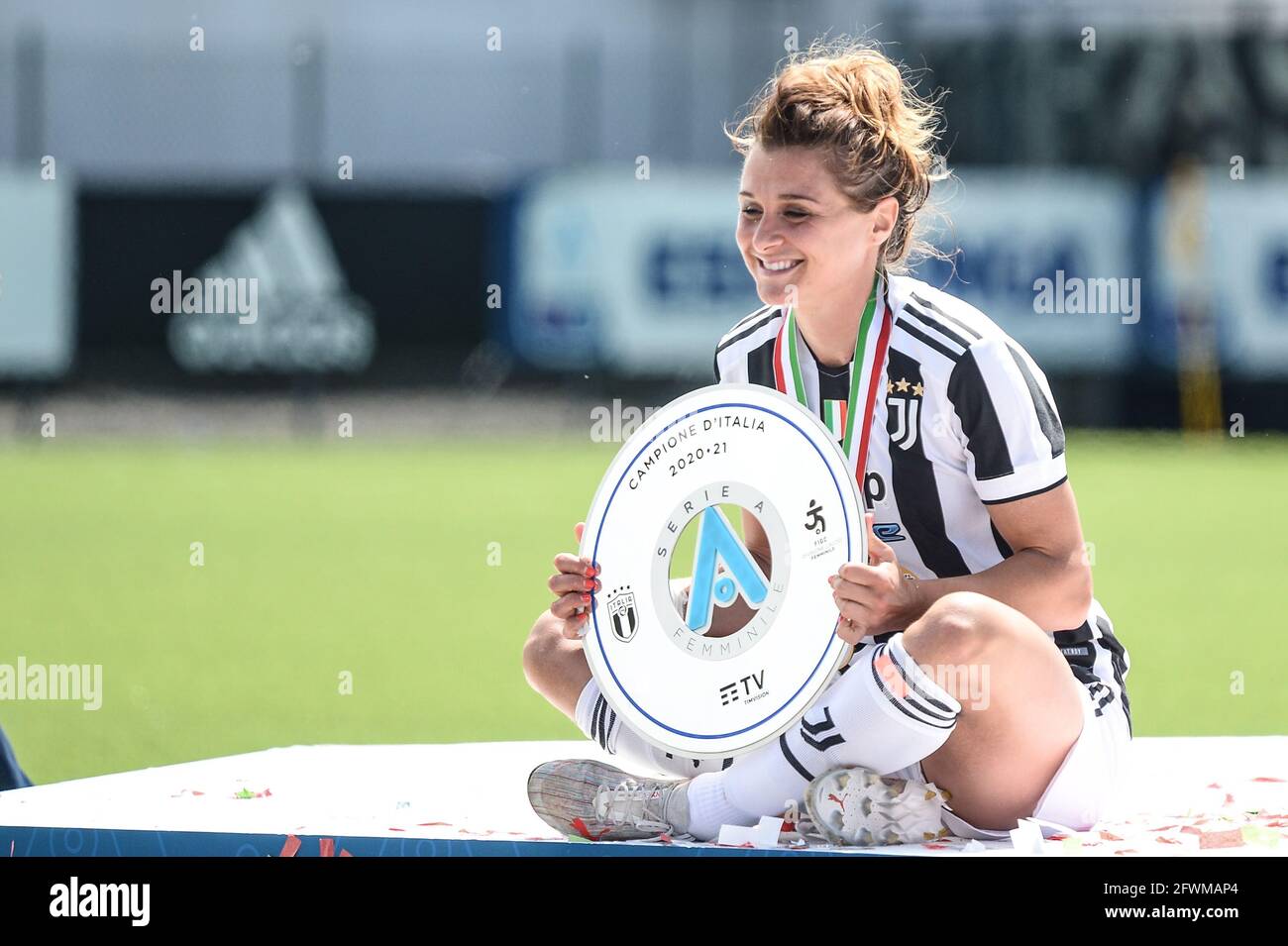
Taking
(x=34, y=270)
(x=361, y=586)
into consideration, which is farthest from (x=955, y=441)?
(x=34, y=270)

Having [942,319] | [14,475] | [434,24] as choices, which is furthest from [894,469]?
[434,24]

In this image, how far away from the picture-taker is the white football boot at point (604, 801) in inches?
133

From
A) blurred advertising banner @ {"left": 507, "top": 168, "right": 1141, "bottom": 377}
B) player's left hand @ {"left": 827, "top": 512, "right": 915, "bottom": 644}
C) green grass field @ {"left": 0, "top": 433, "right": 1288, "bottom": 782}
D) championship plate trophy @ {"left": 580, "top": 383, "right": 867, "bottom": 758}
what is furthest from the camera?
blurred advertising banner @ {"left": 507, "top": 168, "right": 1141, "bottom": 377}

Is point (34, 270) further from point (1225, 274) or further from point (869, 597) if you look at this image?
point (869, 597)

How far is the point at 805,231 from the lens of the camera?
3406mm

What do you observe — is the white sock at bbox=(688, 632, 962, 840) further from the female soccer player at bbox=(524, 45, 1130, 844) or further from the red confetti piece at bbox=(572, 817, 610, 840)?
the red confetti piece at bbox=(572, 817, 610, 840)

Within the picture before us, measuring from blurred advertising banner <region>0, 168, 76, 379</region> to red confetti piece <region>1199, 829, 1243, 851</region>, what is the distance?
12.9 metres

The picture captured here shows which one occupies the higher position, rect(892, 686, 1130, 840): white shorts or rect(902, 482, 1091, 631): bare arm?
rect(902, 482, 1091, 631): bare arm

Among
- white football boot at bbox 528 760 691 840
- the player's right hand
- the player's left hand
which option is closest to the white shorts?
the player's left hand

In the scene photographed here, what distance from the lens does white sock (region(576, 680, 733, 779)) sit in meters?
3.67

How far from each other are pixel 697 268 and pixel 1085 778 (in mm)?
12354

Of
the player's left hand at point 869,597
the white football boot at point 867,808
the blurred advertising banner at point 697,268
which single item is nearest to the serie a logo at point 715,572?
the player's left hand at point 869,597

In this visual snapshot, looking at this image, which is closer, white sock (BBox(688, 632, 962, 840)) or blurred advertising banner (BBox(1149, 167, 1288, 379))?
white sock (BBox(688, 632, 962, 840))
